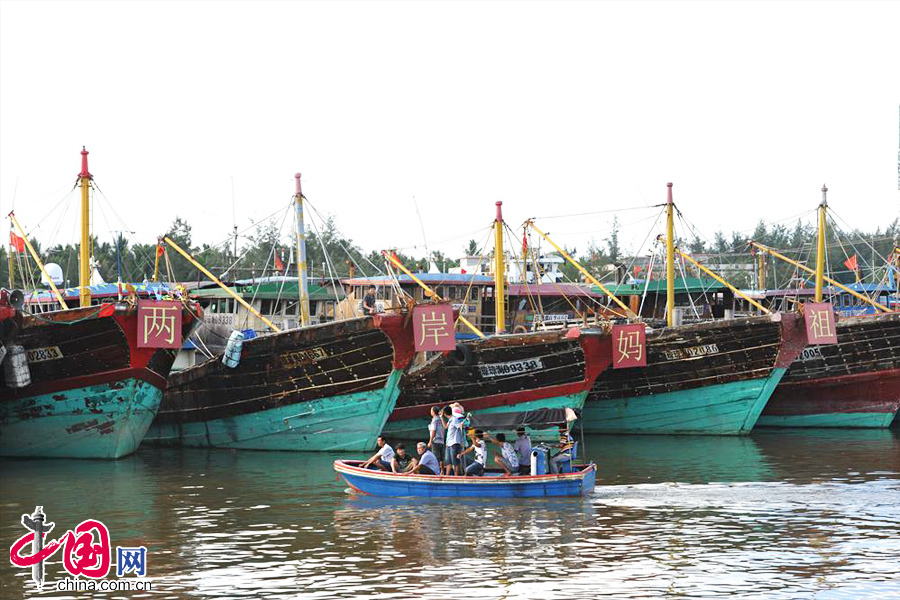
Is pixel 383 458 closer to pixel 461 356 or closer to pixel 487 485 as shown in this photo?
pixel 487 485

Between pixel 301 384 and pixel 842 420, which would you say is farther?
pixel 842 420

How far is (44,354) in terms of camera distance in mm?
27328

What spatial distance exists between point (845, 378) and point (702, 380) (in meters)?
5.36

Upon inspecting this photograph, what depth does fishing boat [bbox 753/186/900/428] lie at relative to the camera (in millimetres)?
34656

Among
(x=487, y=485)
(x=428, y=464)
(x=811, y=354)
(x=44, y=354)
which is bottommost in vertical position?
(x=487, y=485)

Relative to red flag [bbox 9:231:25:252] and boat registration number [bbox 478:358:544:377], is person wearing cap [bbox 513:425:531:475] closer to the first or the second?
boat registration number [bbox 478:358:544:377]

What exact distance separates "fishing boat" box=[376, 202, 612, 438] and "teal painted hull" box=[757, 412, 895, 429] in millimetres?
9428

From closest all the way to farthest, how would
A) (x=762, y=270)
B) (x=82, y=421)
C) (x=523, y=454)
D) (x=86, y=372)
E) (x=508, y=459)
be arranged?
1. (x=508, y=459)
2. (x=523, y=454)
3. (x=86, y=372)
4. (x=82, y=421)
5. (x=762, y=270)

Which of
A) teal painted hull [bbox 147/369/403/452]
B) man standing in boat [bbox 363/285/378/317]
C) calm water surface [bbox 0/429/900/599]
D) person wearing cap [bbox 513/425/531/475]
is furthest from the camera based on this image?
teal painted hull [bbox 147/369/403/452]

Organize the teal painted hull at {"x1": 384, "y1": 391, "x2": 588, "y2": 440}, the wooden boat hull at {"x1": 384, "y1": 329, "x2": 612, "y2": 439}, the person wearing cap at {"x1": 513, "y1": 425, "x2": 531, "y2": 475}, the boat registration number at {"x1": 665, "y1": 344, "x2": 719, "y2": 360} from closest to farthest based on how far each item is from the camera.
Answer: the person wearing cap at {"x1": 513, "y1": 425, "x2": 531, "y2": 475} < the wooden boat hull at {"x1": 384, "y1": 329, "x2": 612, "y2": 439} < the teal painted hull at {"x1": 384, "y1": 391, "x2": 588, "y2": 440} < the boat registration number at {"x1": 665, "y1": 344, "x2": 719, "y2": 360}

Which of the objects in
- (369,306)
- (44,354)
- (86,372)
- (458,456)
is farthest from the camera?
(369,306)

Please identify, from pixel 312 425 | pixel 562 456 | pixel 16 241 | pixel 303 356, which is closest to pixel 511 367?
pixel 312 425

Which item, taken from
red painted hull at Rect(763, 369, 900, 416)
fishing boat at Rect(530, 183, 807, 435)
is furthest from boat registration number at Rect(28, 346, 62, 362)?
red painted hull at Rect(763, 369, 900, 416)

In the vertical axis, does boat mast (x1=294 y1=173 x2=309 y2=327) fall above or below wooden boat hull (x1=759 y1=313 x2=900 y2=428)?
above
